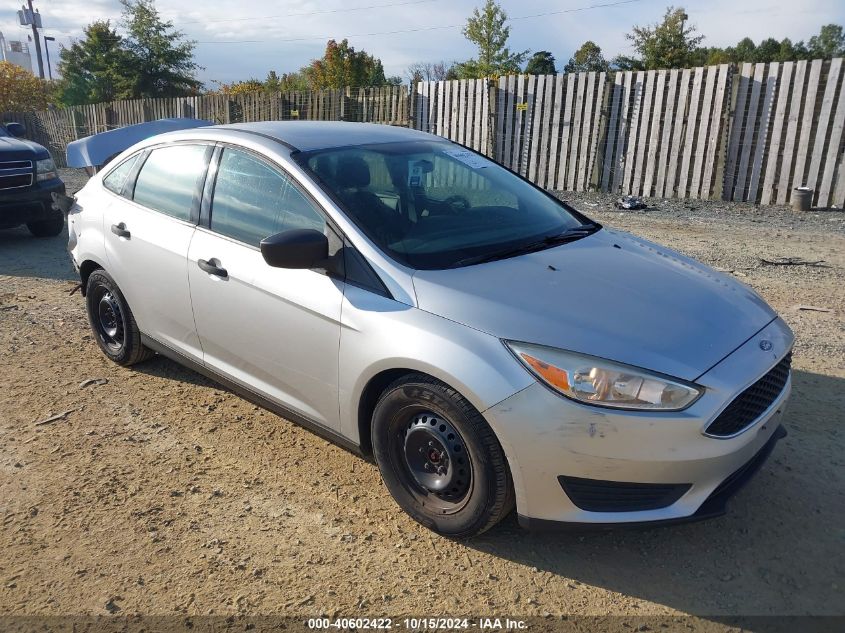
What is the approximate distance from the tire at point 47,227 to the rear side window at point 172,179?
237 inches

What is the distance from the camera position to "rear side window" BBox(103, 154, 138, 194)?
4488 millimetres

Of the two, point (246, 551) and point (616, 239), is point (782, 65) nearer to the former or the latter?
point (616, 239)

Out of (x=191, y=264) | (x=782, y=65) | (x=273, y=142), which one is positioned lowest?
(x=191, y=264)

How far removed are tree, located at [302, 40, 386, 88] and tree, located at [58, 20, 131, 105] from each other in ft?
32.8

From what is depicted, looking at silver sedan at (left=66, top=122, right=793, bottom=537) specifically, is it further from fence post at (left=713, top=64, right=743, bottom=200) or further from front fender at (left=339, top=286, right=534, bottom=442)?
fence post at (left=713, top=64, right=743, bottom=200)

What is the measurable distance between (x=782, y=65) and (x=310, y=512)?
10.2 metres

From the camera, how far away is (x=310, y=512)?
3.13 metres

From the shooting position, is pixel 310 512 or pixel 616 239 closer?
pixel 310 512

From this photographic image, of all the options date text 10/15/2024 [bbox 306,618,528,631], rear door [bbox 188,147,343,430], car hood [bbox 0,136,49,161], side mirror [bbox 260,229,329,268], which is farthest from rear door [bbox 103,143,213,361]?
car hood [bbox 0,136,49,161]

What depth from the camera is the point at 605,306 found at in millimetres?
2736

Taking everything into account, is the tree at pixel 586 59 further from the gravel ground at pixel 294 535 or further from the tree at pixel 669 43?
the gravel ground at pixel 294 535

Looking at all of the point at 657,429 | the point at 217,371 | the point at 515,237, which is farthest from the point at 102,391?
the point at 657,429

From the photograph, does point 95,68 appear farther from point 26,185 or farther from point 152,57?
point 26,185

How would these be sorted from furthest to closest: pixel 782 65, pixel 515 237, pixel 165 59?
pixel 165 59 < pixel 782 65 < pixel 515 237
